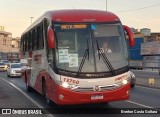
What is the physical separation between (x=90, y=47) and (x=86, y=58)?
0.39 meters

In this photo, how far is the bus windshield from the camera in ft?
38.3

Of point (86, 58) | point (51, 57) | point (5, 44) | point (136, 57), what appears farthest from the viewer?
point (5, 44)

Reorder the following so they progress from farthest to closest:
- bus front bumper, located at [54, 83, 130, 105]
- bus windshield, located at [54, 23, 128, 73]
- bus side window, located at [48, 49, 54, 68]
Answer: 1. bus side window, located at [48, 49, 54, 68]
2. bus windshield, located at [54, 23, 128, 73]
3. bus front bumper, located at [54, 83, 130, 105]

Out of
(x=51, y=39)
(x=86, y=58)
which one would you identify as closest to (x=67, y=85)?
(x=86, y=58)

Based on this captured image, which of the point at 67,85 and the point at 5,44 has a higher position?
the point at 5,44

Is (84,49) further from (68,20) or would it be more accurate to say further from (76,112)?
(76,112)

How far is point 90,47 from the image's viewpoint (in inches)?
467

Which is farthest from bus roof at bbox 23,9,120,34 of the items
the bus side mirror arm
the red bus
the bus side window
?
the bus side window

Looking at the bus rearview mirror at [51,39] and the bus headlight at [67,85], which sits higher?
the bus rearview mirror at [51,39]

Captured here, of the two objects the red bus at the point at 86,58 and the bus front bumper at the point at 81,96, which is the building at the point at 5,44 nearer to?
the red bus at the point at 86,58

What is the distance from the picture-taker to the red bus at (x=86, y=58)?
452 inches

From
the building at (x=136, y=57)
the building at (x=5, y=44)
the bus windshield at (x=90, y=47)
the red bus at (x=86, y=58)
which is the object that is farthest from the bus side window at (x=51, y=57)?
the building at (x=5, y=44)

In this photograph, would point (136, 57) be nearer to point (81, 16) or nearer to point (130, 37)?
point (130, 37)

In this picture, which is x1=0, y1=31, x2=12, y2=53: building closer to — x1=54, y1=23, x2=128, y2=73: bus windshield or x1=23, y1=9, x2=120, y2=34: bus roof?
x1=23, y1=9, x2=120, y2=34: bus roof
